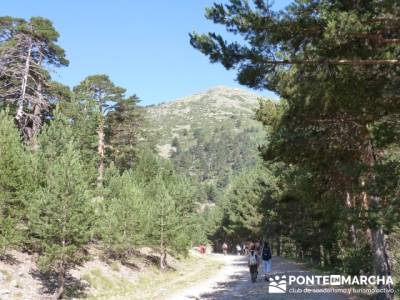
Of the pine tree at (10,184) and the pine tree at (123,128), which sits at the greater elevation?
the pine tree at (123,128)

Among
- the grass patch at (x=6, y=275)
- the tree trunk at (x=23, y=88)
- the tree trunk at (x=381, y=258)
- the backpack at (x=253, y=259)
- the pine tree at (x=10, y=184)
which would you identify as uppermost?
the tree trunk at (x=23, y=88)

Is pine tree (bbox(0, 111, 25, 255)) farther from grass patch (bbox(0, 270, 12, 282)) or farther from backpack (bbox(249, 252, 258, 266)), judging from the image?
backpack (bbox(249, 252, 258, 266))

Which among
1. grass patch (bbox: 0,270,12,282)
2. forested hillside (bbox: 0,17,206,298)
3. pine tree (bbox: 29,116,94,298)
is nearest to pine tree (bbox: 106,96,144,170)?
forested hillside (bbox: 0,17,206,298)

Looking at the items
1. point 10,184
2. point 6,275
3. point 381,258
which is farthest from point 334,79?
point 6,275

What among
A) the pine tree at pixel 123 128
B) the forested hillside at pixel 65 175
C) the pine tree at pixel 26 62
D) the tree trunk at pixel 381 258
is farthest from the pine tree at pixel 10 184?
the pine tree at pixel 123 128

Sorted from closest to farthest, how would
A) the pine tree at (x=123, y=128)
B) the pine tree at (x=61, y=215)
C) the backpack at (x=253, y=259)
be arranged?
the pine tree at (x=61, y=215) → the backpack at (x=253, y=259) → the pine tree at (x=123, y=128)

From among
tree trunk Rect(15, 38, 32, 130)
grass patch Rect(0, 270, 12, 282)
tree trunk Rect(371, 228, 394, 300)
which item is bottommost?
grass patch Rect(0, 270, 12, 282)

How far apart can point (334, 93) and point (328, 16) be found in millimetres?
2190

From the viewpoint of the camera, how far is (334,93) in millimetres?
10930

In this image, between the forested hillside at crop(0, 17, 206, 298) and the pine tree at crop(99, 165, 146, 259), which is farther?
the pine tree at crop(99, 165, 146, 259)

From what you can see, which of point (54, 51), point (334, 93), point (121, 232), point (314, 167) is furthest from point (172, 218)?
point (334, 93)
